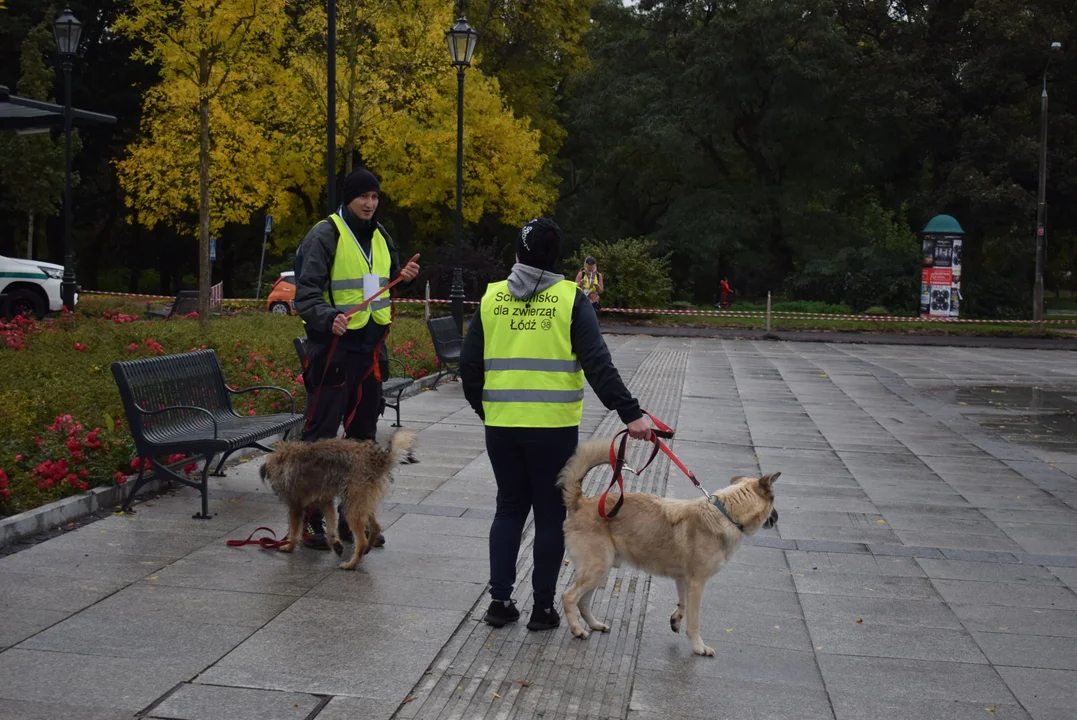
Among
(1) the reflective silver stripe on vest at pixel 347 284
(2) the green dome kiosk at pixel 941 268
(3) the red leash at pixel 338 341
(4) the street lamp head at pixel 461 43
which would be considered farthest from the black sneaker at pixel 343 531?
(2) the green dome kiosk at pixel 941 268

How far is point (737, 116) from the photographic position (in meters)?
44.9

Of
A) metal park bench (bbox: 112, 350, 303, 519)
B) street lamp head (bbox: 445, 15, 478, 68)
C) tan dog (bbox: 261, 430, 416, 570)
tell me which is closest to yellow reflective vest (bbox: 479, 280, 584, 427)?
tan dog (bbox: 261, 430, 416, 570)

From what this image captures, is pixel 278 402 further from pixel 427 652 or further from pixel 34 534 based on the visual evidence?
pixel 427 652

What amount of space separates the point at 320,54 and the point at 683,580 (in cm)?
2655

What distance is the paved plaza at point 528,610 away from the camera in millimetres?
4676

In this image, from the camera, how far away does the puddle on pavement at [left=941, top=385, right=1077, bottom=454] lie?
13.1 metres

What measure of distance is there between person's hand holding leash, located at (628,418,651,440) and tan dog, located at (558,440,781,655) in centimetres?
17

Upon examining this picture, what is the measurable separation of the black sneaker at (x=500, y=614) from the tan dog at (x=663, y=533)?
0.36 m

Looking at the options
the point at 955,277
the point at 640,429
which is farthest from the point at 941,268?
the point at 640,429

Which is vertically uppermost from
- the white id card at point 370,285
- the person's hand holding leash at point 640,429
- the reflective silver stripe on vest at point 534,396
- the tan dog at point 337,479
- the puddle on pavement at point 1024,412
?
the white id card at point 370,285

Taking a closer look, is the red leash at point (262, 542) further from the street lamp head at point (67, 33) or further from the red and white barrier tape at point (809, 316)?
the red and white barrier tape at point (809, 316)

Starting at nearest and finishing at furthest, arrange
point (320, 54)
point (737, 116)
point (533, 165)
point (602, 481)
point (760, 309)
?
point (602, 481) < point (320, 54) < point (533, 165) < point (760, 309) < point (737, 116)

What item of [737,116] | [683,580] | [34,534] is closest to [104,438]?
[34,534]

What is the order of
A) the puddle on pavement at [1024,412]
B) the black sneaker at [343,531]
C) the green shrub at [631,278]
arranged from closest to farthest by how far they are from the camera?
the black sneaker at [343,531]
the puddle on pavement at [1024,412]
the green shrub at [631,278]
